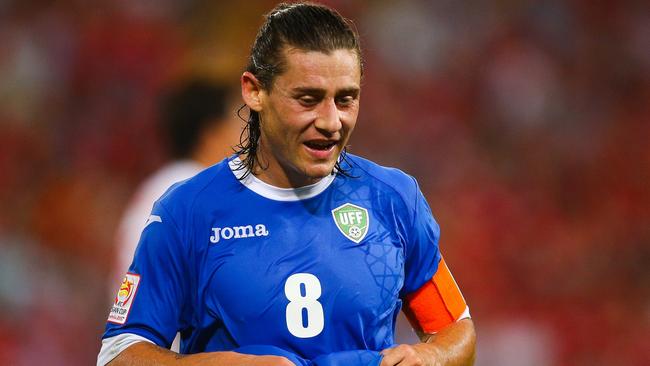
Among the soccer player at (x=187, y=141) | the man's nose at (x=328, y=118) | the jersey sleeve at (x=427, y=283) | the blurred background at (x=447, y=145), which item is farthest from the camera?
the blurred background at (x=447, y=145)

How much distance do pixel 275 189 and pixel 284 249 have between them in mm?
187

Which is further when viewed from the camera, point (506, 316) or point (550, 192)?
point (550, 192)

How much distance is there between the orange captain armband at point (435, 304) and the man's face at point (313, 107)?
0.45 metres

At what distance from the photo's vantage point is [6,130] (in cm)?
670

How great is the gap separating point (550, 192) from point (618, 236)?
56cm

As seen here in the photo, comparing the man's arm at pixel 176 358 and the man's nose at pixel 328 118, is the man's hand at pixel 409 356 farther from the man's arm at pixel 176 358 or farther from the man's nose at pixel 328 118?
the man's nose at pixel 328 118

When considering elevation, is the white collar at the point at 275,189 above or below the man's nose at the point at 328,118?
below

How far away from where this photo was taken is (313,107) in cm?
241

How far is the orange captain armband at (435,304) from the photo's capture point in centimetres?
265

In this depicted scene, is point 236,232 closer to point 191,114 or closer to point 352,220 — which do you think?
point 352,220

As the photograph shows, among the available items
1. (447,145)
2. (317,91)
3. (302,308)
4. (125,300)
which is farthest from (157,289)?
(447,145)

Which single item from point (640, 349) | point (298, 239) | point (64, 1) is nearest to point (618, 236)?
point (640, 349)

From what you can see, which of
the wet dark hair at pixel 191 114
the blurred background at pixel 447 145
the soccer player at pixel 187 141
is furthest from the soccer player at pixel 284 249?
the blurred background at pixel 447 145

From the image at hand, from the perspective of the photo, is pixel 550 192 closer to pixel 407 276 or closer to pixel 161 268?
pixel 407 276
